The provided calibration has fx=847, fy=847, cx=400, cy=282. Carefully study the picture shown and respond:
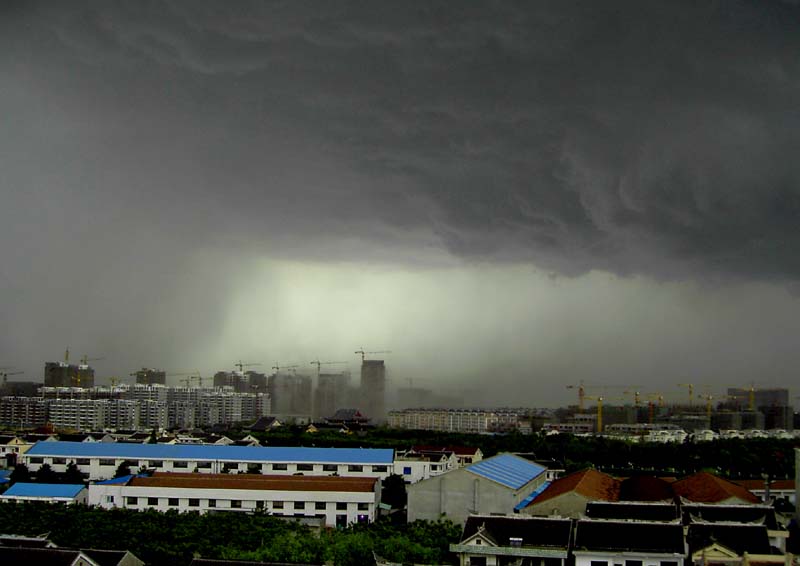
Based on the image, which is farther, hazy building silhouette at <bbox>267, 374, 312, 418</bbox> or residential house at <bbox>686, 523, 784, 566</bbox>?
hazy building silhouette at <bbox>267, 374, 312, 418</bbox>

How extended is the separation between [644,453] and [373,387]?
49608 millimetres

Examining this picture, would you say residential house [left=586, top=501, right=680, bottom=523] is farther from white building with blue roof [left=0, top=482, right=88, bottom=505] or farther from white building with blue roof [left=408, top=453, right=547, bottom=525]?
white building with blue roof [left=0, top=482, right=88, bottom=505]

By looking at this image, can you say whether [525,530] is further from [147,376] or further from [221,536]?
[147,376]

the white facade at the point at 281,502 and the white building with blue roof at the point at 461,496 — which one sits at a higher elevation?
the white building with blue roof at the point at 461,496

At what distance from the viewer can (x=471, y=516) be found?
49.2ft

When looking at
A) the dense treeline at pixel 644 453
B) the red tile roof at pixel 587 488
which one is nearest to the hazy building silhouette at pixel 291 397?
the dense treeline at pixel 644 453

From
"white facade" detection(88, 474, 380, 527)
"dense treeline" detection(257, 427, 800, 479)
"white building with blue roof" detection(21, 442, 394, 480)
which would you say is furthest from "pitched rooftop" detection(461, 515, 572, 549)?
"dense treeline" detection(257, 427, 800, 479)

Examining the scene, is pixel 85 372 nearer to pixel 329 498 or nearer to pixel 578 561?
pixel 329 498

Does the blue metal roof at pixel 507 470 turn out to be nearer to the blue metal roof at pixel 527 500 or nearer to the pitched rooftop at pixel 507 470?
the pitched rooftop at pixel 507 470

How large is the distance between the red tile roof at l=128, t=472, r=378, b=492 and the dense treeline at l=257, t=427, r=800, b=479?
34.4 ft

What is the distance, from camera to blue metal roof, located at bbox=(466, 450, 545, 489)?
61.6ft

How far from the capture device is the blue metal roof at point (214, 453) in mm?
25109

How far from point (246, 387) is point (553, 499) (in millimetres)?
80680

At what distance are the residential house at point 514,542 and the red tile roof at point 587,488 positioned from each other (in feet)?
9.67
